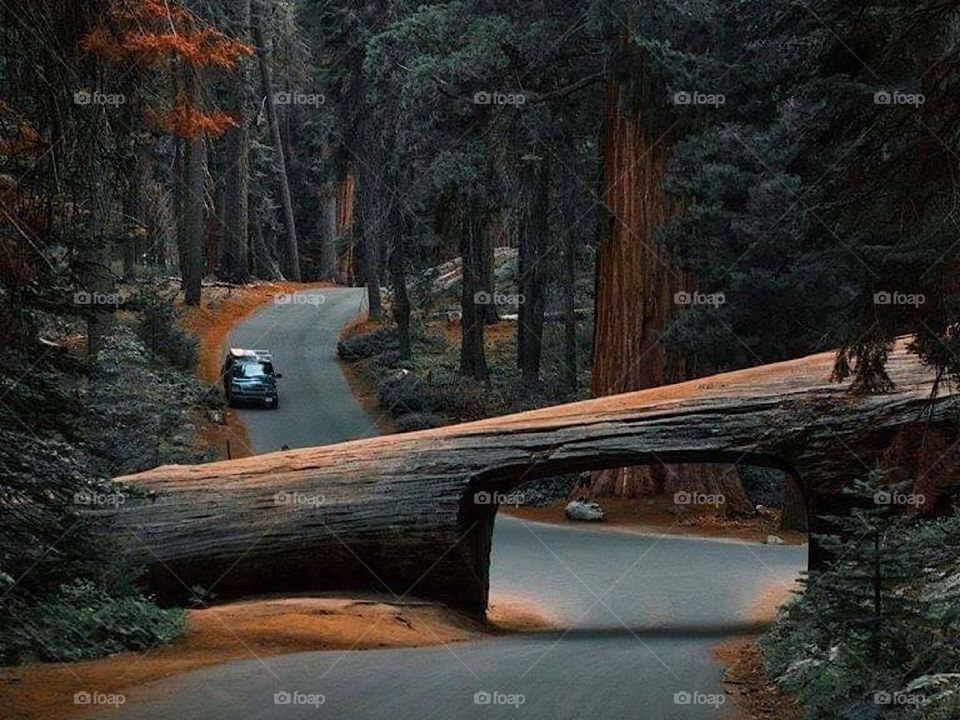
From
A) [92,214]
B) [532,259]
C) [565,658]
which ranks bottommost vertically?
[565,658]

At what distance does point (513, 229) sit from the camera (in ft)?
130

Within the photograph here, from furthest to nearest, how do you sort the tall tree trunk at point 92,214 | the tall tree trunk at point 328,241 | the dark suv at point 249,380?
A: 1. the tall tree trunk at point 328,241
2. the dark suv at point 249,380
3. the tall tree trunk at point 92,214

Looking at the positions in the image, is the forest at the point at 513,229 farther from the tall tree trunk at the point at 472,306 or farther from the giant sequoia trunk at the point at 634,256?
the tall tree trunk at the point at 472,306

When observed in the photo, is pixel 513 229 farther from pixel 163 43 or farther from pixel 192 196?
pixel 163 43

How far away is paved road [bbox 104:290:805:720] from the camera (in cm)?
986

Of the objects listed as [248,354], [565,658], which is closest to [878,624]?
[565,658]

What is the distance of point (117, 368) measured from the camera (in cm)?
2998

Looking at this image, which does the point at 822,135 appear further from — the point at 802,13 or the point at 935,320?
the point at 935,320

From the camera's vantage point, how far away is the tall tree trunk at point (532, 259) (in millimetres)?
32469

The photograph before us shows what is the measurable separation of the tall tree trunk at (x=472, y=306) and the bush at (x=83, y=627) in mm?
21763

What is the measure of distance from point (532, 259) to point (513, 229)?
16.3 ft

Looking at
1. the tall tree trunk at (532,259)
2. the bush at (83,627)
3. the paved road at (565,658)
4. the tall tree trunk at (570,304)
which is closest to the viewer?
the paved road at (565,658)

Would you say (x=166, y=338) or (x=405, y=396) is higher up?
(x=166, y=338)

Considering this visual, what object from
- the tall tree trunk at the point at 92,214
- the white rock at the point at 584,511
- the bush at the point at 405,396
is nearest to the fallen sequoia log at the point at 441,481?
the tall tree trunk at the point at 92,214
